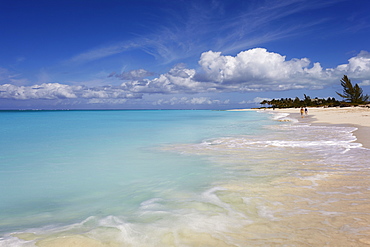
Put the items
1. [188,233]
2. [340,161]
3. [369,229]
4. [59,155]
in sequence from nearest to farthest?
[369,229] < [188,233] < [340,161] < [59,155]

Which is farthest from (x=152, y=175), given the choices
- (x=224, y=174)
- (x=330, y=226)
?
(x=330, y=226)

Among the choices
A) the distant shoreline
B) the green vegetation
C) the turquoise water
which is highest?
the green vegetation

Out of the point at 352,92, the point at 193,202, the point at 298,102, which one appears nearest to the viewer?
the point at 193,202

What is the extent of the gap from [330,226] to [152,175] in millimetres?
5116

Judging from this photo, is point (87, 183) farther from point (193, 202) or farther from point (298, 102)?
point (298, 102)

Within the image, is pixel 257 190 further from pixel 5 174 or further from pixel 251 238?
pixel 5 174

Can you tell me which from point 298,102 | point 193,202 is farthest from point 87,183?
point 298,102

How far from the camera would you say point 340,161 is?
834 cm

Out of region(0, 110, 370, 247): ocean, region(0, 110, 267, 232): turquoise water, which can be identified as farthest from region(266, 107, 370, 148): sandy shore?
region(0, 110, 267, 232): turquoise water

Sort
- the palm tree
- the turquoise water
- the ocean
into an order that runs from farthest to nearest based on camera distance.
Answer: the palm tree → the turquoise water → the ocean

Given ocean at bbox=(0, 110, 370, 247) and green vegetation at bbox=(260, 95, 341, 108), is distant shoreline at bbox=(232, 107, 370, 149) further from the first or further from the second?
green vegetation at bbox=(260, 95, 341, 108)

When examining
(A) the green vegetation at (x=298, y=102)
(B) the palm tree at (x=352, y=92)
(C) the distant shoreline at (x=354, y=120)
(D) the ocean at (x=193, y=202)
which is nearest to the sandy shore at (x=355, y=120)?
(C) the distant shoreline at (x=354, y=120)

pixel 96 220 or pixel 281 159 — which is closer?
pixel 96 220

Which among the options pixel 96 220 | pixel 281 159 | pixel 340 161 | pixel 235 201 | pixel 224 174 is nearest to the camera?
pixel 96 220
